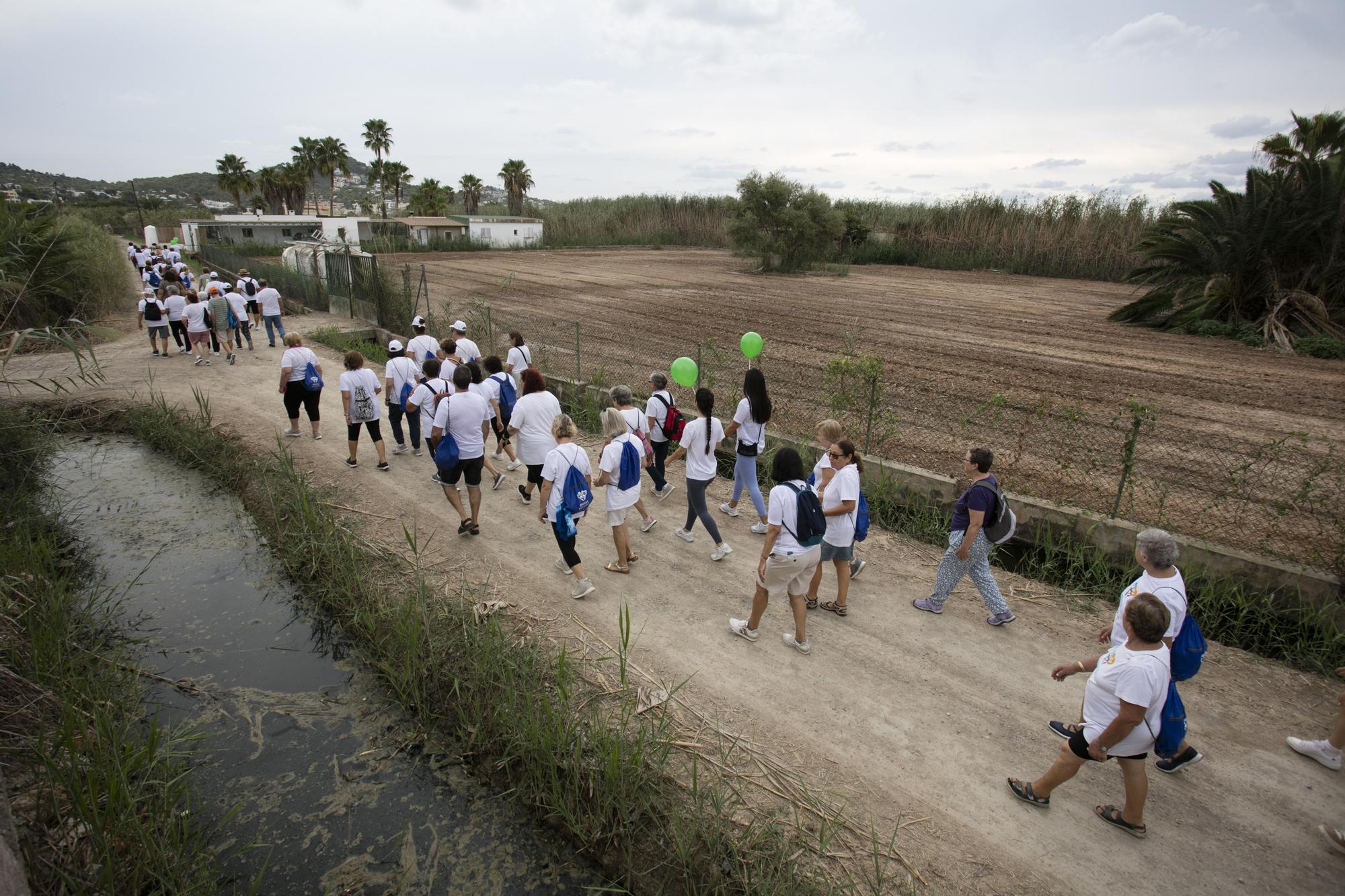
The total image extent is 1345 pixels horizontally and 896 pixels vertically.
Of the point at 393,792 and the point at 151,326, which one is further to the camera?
the point at 151,326

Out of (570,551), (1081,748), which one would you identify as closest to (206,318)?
(570,551)

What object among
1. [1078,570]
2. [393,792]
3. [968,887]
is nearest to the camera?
[968,887]

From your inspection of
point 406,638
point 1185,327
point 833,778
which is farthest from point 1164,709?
point 1185,327

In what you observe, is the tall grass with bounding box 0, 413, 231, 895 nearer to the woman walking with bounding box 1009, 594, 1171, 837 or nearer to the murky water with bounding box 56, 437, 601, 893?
the murky water with bounding box 56, 437, 601, 893

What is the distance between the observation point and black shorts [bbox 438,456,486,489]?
677 cm

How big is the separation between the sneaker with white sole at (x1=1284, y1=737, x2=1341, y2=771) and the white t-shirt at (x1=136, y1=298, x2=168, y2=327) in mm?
18283

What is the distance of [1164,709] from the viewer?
3533mm

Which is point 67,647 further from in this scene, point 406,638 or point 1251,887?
point 1251,887

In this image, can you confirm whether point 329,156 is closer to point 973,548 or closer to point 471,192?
point 471,192

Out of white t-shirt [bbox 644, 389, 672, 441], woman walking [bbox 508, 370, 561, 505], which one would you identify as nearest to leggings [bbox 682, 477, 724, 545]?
white t-shirt [bbox 644, 389, 672, 441]

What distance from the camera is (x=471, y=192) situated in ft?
246

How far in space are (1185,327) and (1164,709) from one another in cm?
2054

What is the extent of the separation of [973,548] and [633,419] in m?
3.32

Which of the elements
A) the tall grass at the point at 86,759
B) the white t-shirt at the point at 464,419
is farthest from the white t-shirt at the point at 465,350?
the tall grass at the point at 86,759
